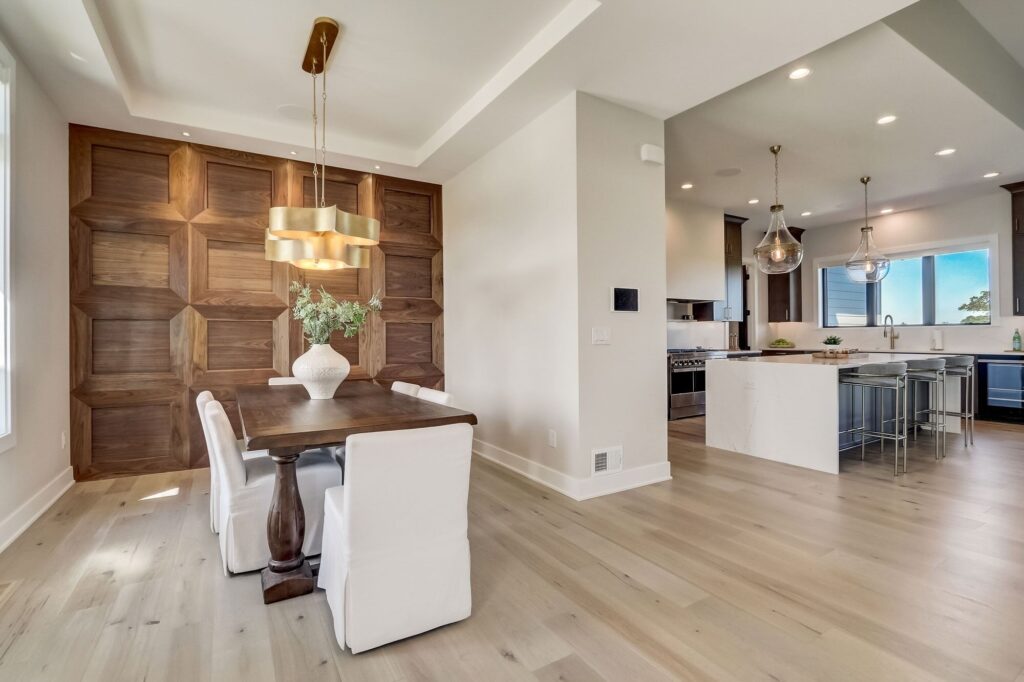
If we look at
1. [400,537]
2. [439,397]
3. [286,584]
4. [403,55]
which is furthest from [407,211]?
[400,537]

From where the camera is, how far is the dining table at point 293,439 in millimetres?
1919

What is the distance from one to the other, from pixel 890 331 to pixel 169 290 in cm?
864

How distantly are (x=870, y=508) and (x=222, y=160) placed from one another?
17.9ft

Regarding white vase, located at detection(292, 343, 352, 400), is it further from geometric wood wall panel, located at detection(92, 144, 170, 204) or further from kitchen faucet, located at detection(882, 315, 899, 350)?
kitchen faucet, located at detection(882, 315, 899, 350)

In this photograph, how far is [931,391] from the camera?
521cm

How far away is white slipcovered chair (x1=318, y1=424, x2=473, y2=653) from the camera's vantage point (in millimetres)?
1667

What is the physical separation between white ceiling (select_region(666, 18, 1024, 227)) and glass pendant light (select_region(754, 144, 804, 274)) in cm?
50

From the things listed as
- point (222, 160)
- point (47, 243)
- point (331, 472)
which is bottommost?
point (331, 472)

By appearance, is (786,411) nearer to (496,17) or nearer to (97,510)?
(496,17)

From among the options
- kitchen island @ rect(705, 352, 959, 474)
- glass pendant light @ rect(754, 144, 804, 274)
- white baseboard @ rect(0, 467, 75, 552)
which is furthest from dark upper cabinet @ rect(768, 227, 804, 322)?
white baseboard @ rect(0, 467, 75, 552)

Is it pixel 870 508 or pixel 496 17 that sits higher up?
pixel 496 17

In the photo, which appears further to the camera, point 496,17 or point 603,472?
point 603,472

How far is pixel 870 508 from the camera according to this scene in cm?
306

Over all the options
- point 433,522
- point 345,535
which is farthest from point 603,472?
point 345,535
